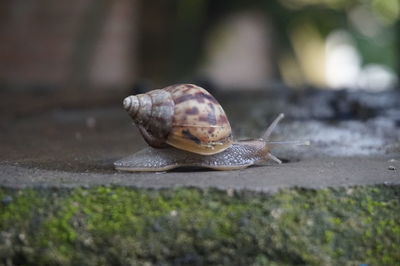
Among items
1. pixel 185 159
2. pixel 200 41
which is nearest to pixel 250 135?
pixel 185 159

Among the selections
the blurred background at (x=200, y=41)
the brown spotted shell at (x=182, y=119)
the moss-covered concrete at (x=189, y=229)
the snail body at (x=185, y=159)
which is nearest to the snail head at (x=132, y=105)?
the brown spotted shell at (x=182, y=119)

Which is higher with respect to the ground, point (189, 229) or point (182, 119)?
point (182, 119)

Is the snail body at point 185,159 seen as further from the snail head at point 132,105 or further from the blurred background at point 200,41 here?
the blurred background at point 200,41

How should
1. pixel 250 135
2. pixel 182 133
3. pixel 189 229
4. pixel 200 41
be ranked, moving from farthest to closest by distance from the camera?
pixel 200 41 → pixel 250 135 → pixel 182 133 → pixel 189 229

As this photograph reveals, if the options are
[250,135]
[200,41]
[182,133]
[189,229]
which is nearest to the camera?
[189,229]

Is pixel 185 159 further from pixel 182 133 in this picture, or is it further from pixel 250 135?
pixel 250 135

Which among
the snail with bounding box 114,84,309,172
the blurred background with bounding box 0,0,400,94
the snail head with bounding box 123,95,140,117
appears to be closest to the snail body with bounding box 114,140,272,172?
the snail with bounding box 114,84,309,172

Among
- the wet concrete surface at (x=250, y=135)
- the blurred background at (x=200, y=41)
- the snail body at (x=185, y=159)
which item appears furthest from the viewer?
the blurred background at (x=200, y=41)

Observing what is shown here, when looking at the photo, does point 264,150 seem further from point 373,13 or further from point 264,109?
point 373,13
